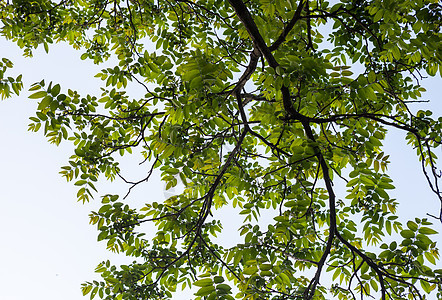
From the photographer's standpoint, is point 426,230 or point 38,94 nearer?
point 426,230

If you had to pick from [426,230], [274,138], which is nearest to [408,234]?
[426,230]


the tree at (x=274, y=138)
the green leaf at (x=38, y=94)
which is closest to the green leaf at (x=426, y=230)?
the tree at (x=274, y=138)

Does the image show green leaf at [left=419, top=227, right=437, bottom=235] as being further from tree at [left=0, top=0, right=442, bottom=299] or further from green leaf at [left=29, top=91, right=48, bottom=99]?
green leaf at [left=29, top=91, right=48, bottom=99]

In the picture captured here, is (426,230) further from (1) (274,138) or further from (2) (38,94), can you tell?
(2) (38,94)

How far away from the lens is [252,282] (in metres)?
2.18

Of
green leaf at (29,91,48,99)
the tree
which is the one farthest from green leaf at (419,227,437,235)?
green leaf at (29,91,48,99)

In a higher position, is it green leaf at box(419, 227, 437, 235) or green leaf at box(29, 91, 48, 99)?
green leaf at box(29, 91, 48, 99)

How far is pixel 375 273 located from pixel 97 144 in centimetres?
288

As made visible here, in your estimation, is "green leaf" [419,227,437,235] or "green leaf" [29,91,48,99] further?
"green leaf" [29,91,48,99]

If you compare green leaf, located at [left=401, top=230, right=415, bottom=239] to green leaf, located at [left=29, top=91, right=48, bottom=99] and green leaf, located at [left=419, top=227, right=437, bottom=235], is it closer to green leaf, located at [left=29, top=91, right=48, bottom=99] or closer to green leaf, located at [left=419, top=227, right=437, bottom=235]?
green leaf, located at [left=419, top=227, right=437, bottom=235]

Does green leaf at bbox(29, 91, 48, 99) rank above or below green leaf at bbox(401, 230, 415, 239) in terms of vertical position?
above

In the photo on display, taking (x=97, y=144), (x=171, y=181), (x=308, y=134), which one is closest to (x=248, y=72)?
(x=308, y=134)

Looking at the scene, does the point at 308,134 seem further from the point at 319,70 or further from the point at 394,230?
the point at 394,230

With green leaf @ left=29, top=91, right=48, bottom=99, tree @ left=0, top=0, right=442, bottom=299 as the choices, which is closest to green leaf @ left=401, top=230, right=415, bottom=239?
tree @ left=0, top=0, right=442, bottom=299
